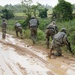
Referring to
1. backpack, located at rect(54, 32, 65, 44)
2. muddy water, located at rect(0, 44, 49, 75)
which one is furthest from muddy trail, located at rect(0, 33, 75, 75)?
backpack, located at rect(54, 32, 65, 44)

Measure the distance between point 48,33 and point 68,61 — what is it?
3.86 meters

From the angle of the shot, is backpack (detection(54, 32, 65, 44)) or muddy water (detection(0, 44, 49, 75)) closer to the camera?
muddy water (detection(0, 44, 49, 75))

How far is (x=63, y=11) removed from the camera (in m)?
36.3

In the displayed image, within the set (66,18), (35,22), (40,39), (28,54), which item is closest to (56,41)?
(28,54)

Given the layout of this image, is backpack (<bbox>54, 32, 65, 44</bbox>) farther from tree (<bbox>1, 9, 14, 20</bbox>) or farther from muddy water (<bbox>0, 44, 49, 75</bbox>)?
tree (<bbox>1, 9, 14, 20</bbox>)

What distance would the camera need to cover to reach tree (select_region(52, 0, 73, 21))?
35991mm

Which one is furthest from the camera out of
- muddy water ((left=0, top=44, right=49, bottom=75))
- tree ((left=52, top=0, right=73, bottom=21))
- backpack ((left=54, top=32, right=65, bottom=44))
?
tree ((left=52, top=0, right=73, bottom=21))

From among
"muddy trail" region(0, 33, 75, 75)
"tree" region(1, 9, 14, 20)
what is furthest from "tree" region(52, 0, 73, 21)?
"tree" region(1, 9, 14, 20)

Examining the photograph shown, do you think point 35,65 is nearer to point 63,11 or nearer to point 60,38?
point 60,38

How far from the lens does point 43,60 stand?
1255 cm

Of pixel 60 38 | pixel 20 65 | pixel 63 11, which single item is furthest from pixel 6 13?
pixel 20 65

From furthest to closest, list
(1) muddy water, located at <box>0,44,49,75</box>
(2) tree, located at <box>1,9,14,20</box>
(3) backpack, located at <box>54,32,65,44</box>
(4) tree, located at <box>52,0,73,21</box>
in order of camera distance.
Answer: (2) tree, located at <box>1,9,14,20</box>, (4) tree, located at <box>52,0,73,21</box>, (3) backpack, located at <box>54,32,65,44</box>, (1) muddy water, located at <box>0,44,49,75</box>

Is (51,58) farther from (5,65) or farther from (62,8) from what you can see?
(62,8)

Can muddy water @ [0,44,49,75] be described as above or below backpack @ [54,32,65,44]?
below
